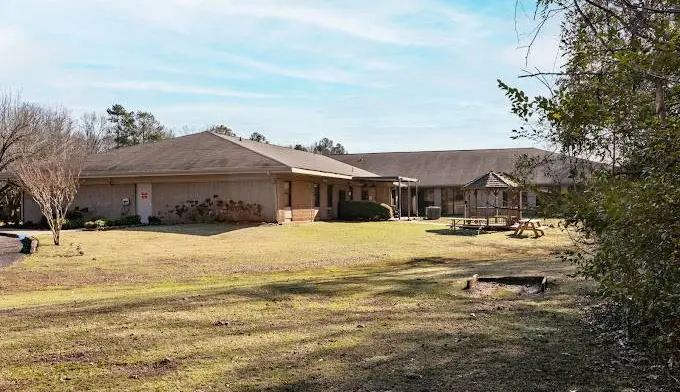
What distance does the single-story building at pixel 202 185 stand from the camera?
1106 inches

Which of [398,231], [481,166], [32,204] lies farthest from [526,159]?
[481,166]

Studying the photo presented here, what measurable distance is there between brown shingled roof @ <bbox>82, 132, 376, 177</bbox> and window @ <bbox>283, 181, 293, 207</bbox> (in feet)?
3.43

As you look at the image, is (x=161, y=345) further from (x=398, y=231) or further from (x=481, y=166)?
(x=481, y=166)

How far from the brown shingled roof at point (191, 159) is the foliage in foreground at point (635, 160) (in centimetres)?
2243

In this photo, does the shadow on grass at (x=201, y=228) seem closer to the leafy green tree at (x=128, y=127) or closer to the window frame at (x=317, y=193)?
the window frame at (x=317, y=193)

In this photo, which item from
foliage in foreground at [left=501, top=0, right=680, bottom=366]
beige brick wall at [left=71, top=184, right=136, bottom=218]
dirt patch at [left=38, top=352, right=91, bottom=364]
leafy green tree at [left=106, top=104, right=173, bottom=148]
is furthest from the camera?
leafy green tree at [left=106, top=104, right=173, bottom=148]

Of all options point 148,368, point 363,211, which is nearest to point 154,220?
point 363,211

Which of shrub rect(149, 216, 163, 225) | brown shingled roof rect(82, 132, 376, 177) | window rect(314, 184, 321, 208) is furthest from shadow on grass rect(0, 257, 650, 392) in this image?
window rect(314, 184, 321, 208)

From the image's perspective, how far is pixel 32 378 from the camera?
4.64m

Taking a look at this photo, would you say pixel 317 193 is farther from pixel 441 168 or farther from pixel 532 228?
pixel 441 168

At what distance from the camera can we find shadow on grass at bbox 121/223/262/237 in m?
24.2

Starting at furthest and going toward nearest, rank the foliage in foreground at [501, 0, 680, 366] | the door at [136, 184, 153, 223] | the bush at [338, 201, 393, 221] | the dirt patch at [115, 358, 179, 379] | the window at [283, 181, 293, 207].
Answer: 1. the bush at [338, 201, 393, 221]
2. the door at [136, 184, 153, 223]
3. the window at [283, 181, 293, 207]
4. the dirt patch at [115, 358, 179, 379]
5. the foliage in foreground at [501, 0, 680, 366]

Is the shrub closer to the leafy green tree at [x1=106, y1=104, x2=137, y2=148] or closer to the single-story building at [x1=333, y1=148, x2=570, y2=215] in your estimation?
the single-story building at [x1=333, y1=148, x2=570, y2=215]

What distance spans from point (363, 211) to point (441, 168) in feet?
52.5
